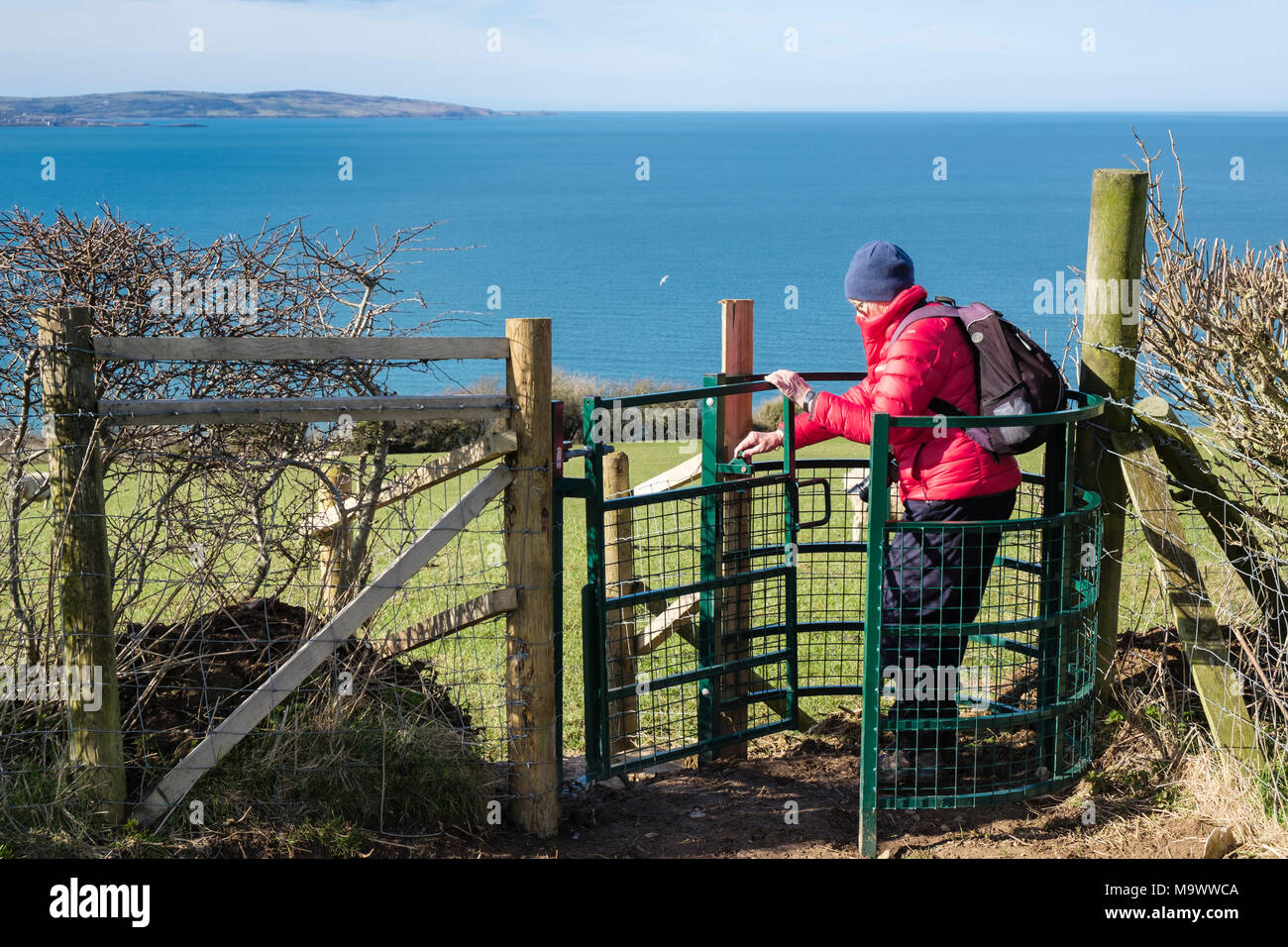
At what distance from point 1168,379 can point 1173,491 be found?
0.63 metres

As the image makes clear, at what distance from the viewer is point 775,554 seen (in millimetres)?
5973

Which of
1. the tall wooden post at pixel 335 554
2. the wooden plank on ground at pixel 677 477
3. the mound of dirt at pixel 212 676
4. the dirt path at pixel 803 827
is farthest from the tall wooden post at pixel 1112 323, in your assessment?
the tall wooden post at pixel 335 554

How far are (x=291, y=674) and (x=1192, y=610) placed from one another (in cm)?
384

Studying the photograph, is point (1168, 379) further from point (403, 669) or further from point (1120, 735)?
point (403, 669)

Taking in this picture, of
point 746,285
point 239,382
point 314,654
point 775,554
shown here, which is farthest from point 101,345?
point 746,285

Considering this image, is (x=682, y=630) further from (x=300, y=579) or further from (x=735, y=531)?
(x=300, y=579)

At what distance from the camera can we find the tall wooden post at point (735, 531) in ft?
19.4

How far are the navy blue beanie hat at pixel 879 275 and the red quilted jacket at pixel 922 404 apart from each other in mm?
68

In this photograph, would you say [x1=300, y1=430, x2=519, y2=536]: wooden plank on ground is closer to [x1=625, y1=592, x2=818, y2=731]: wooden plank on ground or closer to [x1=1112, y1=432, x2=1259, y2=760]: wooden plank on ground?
[x1=625, y1=592, x2=818, y2=731]: wooden plank on ground

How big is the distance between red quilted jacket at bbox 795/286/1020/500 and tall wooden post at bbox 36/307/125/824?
289 cm

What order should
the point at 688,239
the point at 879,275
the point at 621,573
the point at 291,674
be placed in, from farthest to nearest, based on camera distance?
the point at 688,239 < the point at 621,573 < the point at 879,275 < the point at 291,674

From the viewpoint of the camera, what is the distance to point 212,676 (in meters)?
5.19

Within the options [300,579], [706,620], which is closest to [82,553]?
[300,579]

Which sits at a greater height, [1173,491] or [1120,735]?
[1173,491]
